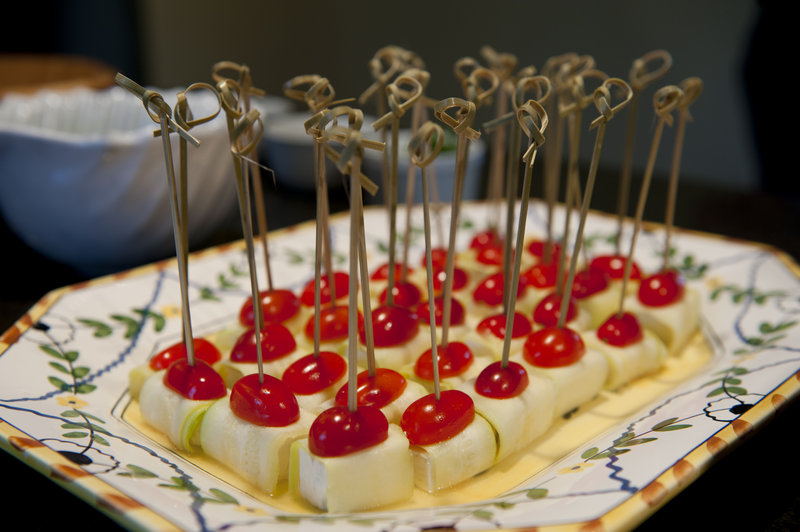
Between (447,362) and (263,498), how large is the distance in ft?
0.93

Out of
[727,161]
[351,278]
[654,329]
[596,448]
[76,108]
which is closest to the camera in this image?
[351,278]

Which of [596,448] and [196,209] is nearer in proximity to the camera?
[596,448]

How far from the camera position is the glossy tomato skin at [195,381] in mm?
856

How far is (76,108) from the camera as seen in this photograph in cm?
161

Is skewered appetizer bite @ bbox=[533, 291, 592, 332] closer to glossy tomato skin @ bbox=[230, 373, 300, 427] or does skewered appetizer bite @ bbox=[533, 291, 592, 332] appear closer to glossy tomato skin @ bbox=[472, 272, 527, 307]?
glossy tomato skin @ bbox=[472, 272, 527, 307]

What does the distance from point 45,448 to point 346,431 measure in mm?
296

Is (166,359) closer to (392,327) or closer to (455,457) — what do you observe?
(392,327)

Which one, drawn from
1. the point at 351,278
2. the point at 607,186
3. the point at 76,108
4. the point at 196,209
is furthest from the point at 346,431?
the point at 607,186

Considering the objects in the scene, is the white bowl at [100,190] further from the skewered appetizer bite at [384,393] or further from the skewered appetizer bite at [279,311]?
the skewered appetizer bite at [384,393]

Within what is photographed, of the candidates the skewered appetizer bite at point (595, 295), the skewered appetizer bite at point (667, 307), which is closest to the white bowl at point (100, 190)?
the skewered appetizer bite at point (595, 295)

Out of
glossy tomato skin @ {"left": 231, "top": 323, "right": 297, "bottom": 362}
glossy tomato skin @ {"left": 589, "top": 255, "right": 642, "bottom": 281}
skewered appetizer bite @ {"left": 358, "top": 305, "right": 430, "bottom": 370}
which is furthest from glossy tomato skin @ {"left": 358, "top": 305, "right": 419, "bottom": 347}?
glossy tomato skin @ {"left": 589, "top": 255, "right": 642, "bottom": 281}

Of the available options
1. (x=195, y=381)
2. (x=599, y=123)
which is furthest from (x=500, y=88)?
(x=195, y=381)

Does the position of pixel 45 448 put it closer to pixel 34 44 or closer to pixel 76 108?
pixel 76 108

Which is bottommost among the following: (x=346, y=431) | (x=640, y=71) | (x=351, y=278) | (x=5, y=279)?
(x=5, y=279)
